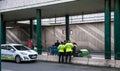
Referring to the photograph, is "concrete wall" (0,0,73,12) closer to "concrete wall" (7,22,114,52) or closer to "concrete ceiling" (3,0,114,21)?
"concrete ceiling" (3,0,114,21)

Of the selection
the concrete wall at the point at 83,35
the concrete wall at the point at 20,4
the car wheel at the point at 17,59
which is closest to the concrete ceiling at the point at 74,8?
the concrete wall at the point at 20,4

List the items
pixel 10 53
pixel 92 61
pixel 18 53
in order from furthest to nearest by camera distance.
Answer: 1. pixel 10 53
2. pixel 18 53
3. pixel 92 61

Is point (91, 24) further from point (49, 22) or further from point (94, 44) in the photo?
point (49, 22)

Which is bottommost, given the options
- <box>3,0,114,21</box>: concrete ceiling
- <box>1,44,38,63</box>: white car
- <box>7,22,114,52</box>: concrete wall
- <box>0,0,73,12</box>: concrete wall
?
<box>1,44,38,63</box>: white car

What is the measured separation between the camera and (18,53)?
73.6 feet

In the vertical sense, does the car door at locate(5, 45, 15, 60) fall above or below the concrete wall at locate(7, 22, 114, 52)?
below

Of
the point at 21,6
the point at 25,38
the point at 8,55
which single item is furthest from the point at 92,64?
the point at 25,38

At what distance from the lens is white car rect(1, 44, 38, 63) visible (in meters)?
22.3

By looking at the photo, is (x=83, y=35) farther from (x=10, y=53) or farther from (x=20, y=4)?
(x=10, y=53)

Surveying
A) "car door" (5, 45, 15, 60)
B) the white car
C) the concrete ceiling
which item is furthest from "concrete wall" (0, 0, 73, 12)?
"car door" (5, 45, 15, 60)

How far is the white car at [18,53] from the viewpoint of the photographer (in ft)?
73.1

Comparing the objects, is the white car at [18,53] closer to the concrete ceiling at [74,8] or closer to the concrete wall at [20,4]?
the concrete wall at [20,4]

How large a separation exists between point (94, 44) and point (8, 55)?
16.5 metres

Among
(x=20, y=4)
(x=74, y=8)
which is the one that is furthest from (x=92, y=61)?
(x=20, y=4)
